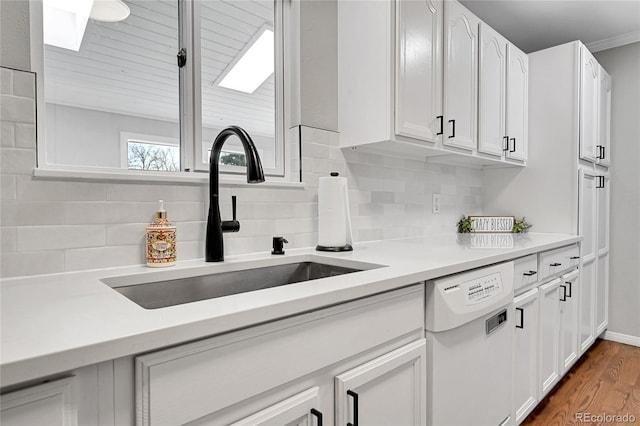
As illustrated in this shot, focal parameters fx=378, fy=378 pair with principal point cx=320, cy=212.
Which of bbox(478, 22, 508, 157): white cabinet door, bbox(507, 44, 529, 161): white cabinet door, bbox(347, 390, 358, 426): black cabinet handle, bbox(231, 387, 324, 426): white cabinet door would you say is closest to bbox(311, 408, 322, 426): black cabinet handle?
bbox(231, 387, 324, 426): white cabinet door

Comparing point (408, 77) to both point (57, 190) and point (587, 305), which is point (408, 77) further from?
point (587, 305)

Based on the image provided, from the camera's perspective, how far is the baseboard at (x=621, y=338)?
3.00m

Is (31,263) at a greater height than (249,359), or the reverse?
(31,263)

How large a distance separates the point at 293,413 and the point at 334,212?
876 mm

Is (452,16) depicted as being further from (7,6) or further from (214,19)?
(7,6)

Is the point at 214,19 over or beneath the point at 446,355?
over

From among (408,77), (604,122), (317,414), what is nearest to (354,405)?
(317,414)

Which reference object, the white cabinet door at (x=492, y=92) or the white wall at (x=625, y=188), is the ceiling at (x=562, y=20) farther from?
the white cabinet door at (x=492, y=92)

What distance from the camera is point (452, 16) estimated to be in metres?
1.92

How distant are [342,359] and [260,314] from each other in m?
0.29

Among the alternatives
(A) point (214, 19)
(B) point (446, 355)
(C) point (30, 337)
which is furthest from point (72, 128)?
(B) point (446, 355)

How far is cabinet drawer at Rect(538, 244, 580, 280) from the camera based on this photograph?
6.37 ft

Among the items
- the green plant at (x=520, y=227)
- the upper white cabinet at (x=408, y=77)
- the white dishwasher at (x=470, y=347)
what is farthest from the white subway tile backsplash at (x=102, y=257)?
the green plant at (x=520, y=227)

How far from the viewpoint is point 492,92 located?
226cm
